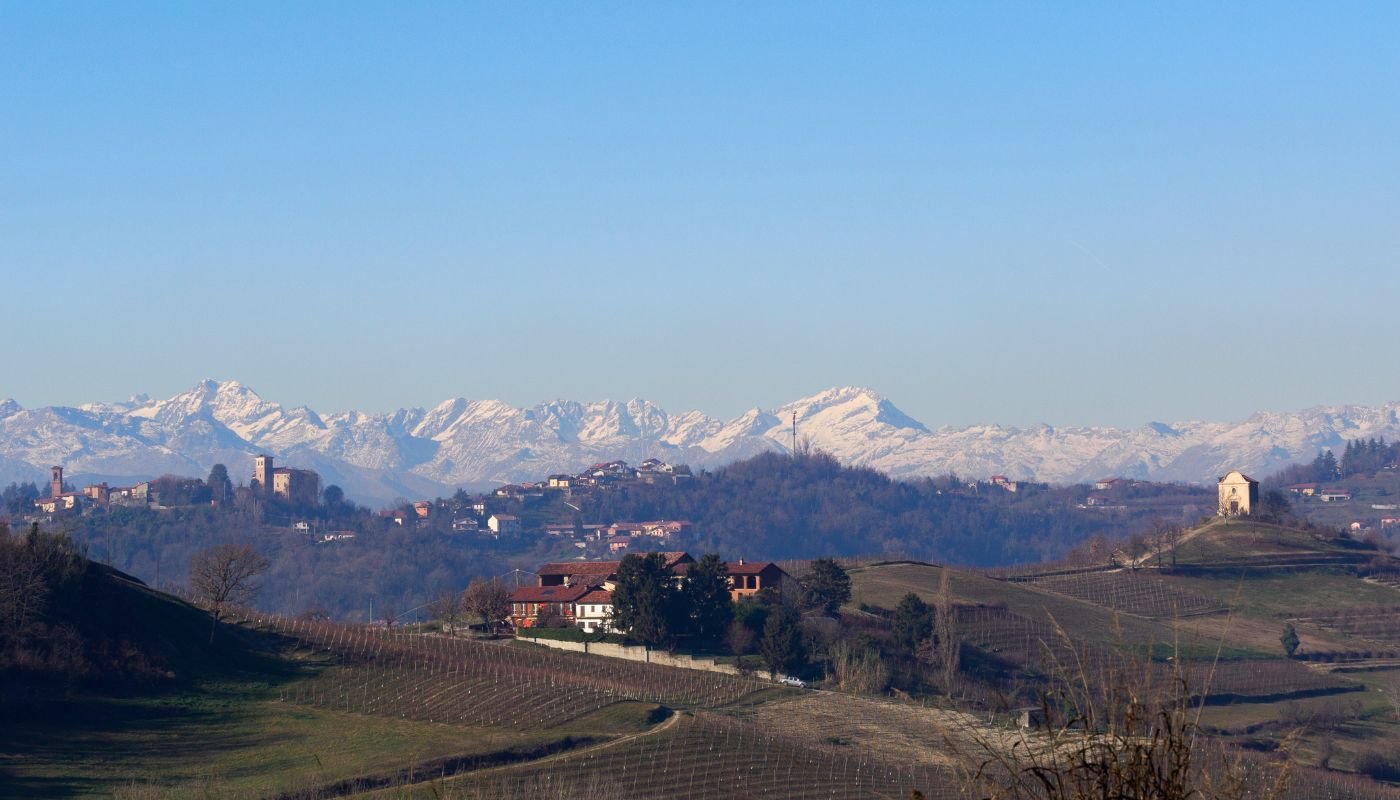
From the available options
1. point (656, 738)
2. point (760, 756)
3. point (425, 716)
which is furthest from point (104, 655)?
point (760, 756)

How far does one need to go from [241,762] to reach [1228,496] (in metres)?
129

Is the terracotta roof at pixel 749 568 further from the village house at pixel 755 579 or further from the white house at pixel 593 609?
the white house at pixel 593 609

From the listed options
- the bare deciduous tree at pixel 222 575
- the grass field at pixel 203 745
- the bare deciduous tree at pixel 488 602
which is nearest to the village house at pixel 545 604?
the bare deciduous tree at pixel 488 602

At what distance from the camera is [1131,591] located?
111625 millimetres

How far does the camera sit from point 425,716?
55.0m

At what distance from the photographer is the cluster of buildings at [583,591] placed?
87.7 meters

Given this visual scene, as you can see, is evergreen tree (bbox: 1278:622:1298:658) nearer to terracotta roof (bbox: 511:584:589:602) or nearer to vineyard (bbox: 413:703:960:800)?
terracotta roof (bbox: 511:584:589:602)

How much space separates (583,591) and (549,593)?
1.94 m

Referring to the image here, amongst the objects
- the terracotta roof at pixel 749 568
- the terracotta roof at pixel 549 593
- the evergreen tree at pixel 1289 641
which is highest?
the terracotta roof at pixel 749 568

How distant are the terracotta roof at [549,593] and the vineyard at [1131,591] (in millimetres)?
33072

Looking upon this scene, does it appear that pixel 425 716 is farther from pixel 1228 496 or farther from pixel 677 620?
pixel 1228 496

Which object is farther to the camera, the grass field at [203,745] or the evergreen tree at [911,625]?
the evergreen tree at [911,625]

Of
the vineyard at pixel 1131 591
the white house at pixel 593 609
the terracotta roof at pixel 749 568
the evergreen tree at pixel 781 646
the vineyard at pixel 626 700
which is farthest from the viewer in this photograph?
the vineyard at pixel 1131 591

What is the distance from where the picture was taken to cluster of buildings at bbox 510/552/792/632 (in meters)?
87.7
